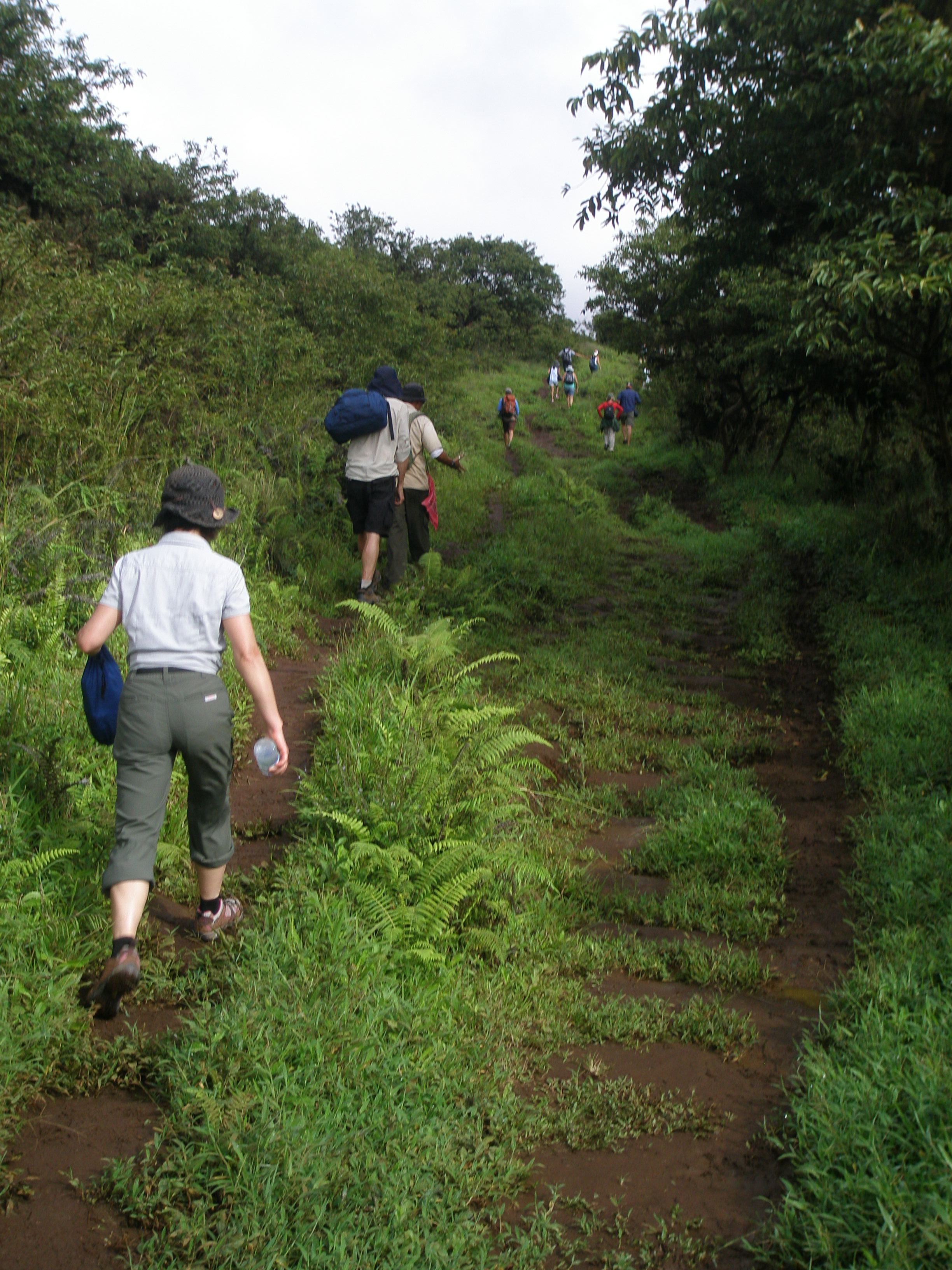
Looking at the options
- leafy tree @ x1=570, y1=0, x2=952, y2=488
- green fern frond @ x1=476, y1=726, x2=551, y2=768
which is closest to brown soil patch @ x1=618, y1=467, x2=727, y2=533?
leafy tree @ x1=570, y1=0, x2=952, y2=488

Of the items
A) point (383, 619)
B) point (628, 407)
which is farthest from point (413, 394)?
point (628, 407)

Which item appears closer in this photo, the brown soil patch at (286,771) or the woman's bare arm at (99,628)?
the woman's bare arm at (99,628)

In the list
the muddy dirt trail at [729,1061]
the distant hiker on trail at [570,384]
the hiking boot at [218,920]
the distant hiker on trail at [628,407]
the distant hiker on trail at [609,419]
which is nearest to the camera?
the muddy dirt trail at [729,1061]

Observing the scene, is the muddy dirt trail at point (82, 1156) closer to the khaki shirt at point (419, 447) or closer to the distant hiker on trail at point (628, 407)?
the khaki shirt at point (419, 447)

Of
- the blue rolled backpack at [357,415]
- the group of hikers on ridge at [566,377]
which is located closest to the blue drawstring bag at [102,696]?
the blue rolled backpack at [357,415]

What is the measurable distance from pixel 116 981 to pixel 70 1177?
60 centimetres

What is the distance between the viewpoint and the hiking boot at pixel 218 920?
3750 millimetres

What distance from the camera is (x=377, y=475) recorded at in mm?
7867

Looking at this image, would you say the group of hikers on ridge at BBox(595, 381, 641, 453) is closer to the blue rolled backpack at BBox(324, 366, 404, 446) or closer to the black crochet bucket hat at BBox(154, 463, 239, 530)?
the blue rolled backpack at BBox(324, 366, 404, 446)

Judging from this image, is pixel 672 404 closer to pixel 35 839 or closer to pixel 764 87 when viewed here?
pixel 764 87

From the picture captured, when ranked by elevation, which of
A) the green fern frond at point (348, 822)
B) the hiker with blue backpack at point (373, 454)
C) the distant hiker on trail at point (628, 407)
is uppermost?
the distant hiker on trail at point (628, 407)

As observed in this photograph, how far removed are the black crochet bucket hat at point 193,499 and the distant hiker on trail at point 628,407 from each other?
71.3 feet

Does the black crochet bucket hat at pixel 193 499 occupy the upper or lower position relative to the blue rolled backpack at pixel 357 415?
lower

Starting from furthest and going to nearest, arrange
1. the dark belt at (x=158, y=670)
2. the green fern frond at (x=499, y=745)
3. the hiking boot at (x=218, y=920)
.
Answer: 1. the green fern frond at (x=499, y=745)
2. the hiking boot at (x=218, y=920)
3. the dark belt at (x=158, y=670)
